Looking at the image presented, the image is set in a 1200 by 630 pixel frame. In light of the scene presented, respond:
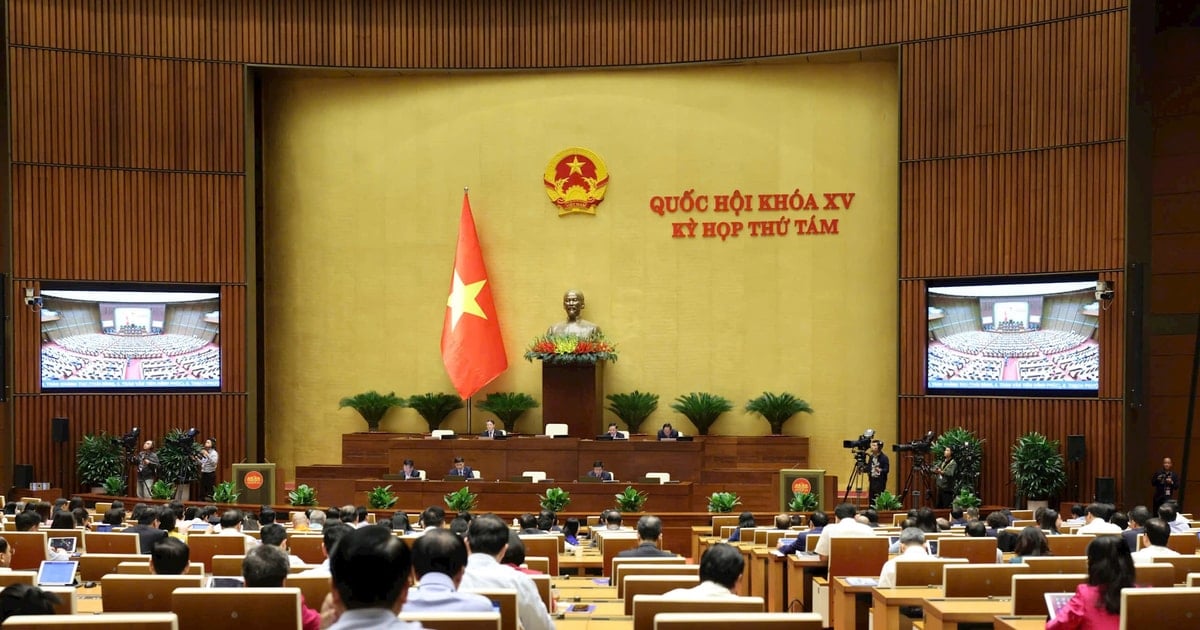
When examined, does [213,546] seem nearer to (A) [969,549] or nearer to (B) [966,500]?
(A) [969,549]

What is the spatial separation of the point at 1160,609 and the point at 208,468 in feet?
49.5

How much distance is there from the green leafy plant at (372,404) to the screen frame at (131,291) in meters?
1.94

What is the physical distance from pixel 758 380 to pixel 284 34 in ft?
28.6

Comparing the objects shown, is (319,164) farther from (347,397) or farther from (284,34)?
(347,397)

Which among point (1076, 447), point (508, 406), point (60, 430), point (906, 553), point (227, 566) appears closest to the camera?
point (227, 566)

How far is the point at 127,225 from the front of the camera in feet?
59.2

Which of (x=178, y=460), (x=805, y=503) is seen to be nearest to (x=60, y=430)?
(x=178, y=460)

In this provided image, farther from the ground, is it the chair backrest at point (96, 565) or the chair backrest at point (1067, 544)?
the chair backrest at point (96, 565)

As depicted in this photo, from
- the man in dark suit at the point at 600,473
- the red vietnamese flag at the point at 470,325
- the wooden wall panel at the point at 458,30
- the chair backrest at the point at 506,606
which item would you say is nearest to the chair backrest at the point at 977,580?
the chair backrest at the point at 506,606

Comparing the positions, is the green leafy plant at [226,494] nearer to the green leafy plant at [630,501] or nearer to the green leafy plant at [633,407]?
the green leafy plant at [630,501]

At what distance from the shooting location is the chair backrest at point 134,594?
4.95m

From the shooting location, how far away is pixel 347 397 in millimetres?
19375

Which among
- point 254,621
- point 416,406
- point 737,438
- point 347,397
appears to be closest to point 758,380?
point 737,438

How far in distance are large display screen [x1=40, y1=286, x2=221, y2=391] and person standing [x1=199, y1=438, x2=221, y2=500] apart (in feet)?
3.69
